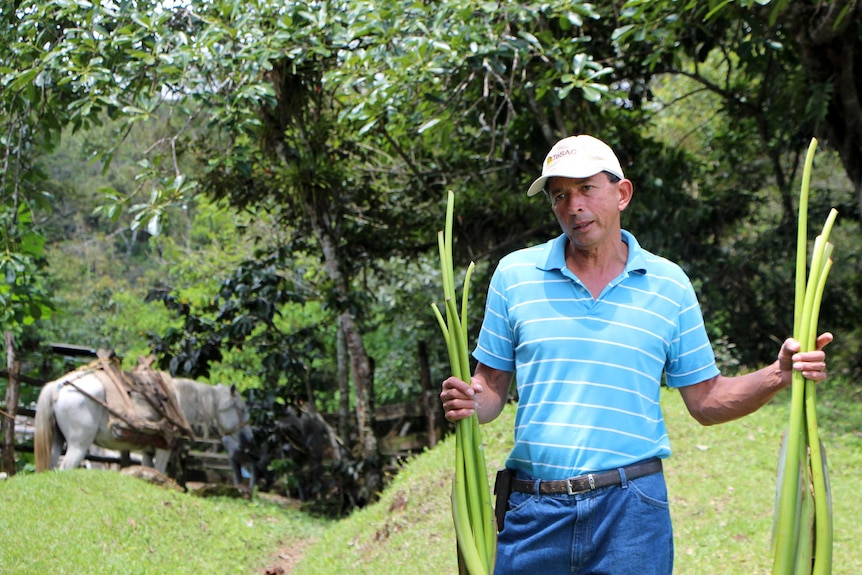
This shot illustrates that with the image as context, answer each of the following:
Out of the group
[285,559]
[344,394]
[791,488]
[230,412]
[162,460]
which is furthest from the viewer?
[230,412]

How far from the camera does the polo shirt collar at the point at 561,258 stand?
235 cm

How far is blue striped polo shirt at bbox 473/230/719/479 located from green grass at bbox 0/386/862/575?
3.08 m

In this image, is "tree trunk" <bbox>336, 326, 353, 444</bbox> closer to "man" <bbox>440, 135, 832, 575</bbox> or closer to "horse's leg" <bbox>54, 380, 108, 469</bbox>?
"horse's leg" <bbox>54, 380, 108, 469</bbox>

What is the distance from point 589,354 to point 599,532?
44 centimetres

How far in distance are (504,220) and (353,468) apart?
10.1 ft

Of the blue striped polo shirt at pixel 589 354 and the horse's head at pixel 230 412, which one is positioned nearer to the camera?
the blue striped polo shirt at pixel 589 354

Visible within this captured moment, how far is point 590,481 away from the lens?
7.22 ft

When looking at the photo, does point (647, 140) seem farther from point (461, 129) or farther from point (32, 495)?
point (32, 495)

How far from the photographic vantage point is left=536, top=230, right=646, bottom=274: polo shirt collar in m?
2.35

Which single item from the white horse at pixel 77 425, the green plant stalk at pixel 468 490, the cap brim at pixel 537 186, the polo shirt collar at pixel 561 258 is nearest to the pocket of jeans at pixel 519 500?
the green plant stalk at pixel 468 490

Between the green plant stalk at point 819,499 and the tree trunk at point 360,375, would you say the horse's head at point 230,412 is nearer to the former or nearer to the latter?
the tree trunk at point 360,375

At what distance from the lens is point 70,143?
86.1 feet

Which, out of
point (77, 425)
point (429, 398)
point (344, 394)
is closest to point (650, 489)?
point (77, 425)

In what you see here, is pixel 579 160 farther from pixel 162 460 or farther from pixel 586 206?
pixel 162 460
